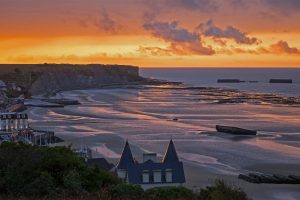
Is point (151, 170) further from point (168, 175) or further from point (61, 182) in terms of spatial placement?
point (61, 182)

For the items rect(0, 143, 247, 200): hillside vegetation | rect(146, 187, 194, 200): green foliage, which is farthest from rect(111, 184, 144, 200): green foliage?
rect(146, 187, 194, 200): green foliage

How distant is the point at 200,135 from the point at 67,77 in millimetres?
120826

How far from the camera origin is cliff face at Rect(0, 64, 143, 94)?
13100cm

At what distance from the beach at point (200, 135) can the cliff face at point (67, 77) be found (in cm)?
4891

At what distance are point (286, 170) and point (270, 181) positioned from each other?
381 cm

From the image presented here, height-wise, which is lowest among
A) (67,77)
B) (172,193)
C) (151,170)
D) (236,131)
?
(236,131)

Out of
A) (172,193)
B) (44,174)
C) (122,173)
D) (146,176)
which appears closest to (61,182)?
(44,174)

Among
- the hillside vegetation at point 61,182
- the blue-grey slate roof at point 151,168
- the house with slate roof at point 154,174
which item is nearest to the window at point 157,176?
the house with slate roof at point 154,174

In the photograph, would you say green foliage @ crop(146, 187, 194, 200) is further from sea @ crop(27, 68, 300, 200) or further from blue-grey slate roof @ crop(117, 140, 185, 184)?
sea @ crop(27, 68, 300, 200)

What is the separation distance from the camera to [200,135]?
4834 cm

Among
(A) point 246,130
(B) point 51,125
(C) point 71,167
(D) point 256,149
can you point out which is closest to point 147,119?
(B) point 51,125

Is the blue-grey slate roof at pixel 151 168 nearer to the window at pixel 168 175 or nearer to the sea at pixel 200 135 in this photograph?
the window at pixel 168 175

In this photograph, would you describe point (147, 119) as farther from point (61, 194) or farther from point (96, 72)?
point (96, 72)

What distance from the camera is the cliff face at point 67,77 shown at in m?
131
